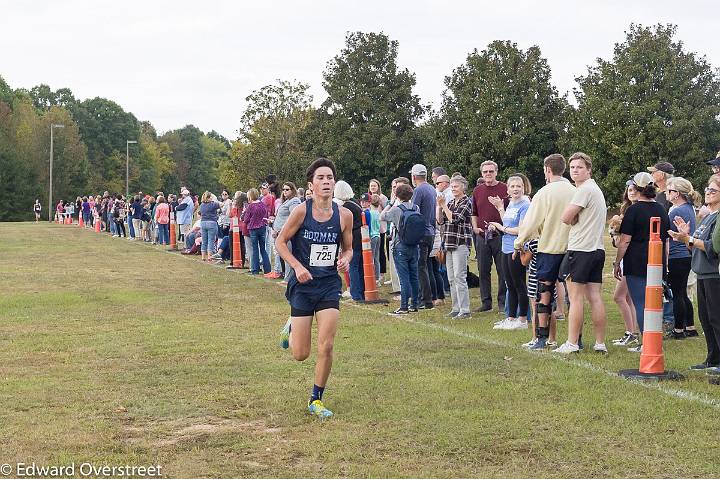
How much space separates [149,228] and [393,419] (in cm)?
3461

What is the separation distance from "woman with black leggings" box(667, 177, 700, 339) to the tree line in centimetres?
4351

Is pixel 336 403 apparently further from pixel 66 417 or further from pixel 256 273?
pixel 256 273

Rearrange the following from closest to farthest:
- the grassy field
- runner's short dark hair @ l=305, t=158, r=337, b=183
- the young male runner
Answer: the grassy field, the young male runner, runner's short dark hair @ l=305, t=158, r=337, b=183

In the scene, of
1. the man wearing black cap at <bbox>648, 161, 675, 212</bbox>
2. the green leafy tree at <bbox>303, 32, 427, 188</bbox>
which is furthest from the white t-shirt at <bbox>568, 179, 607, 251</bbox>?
the green leafy tree at <bbox>303, 32, 427, 188</bbox>

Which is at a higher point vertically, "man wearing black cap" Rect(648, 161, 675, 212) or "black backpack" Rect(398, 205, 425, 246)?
"man wearing black cap" Rect(648, 161, 675, 212)

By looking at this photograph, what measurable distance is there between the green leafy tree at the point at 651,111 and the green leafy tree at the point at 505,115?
539 centimetres

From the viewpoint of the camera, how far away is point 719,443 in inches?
254

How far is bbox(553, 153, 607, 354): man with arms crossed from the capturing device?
9.97m

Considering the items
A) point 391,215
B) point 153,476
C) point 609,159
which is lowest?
point 153,476

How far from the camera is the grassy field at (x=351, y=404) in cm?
616

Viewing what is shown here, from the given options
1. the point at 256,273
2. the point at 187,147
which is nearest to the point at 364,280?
the point at 256,273

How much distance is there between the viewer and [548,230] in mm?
10477

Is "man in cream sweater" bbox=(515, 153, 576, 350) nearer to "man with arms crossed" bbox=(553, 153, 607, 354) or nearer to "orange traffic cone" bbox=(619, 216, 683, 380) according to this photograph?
"man with arms crossed" bbox=(553, 153, 607, 354)

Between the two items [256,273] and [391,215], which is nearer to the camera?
[391,215]
